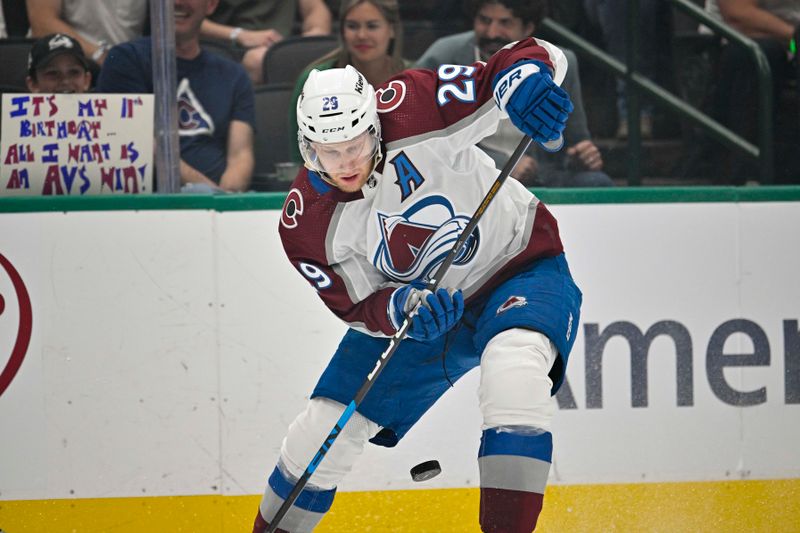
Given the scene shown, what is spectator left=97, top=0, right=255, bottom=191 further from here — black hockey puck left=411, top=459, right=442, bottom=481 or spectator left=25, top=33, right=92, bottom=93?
black hockey puck left=411, top=459, right=442, bottom=481

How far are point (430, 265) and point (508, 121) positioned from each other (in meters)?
0.85

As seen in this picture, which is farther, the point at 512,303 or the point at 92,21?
the point at 92,21

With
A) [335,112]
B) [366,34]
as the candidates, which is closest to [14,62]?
[366,34]

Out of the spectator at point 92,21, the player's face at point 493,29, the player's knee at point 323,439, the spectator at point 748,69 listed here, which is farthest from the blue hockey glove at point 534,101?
the spectator at point 92,21

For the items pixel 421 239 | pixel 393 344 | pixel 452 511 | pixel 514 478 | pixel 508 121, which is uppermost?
pixel 508 121

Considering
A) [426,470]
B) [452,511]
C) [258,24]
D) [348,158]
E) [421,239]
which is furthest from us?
[258,24]

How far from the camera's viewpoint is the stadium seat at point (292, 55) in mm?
3854

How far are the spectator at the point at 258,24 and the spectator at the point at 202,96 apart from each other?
0.05 meters

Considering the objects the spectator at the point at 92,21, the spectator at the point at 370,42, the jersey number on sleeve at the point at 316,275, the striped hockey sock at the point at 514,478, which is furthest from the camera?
the spectator at the point at 370,42

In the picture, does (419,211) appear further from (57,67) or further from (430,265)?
(57,67)

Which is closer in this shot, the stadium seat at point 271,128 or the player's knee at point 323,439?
the player's knee at point 323,439

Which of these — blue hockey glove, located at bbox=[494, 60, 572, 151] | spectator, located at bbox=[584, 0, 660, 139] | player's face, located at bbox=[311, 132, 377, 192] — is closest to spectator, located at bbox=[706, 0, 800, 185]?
spectator, located at bbox=[584, 0, 660, 139]

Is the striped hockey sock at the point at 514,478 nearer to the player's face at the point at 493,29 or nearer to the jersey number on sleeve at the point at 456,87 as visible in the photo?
the jersey number on sleeve at the point at 456,87

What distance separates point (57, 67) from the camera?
3721 mm
